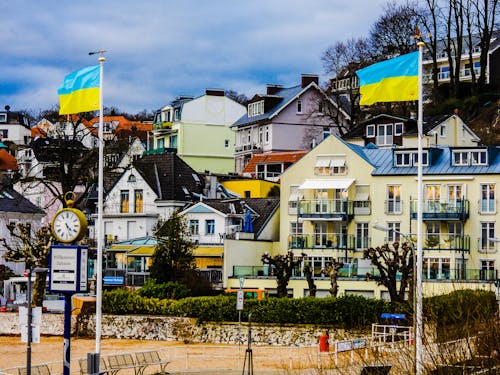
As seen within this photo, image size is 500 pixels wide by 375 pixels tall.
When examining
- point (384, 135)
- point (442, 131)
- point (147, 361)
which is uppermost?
point (384, 135)

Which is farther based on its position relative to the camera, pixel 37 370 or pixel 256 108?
pixel 256 108

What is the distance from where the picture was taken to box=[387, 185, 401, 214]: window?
7531cm

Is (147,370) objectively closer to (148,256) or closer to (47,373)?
(47,373)

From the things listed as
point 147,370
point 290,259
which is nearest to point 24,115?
point 290,259

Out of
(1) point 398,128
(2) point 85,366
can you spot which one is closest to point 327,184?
(1) point 398,128

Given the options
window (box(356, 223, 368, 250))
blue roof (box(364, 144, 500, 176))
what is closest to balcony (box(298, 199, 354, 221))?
window (box(356, 223, 368, 250))

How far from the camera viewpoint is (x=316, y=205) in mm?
77688

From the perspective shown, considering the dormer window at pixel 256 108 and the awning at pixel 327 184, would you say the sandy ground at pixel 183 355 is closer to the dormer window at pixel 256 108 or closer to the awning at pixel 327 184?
the awning at pixel 327 184

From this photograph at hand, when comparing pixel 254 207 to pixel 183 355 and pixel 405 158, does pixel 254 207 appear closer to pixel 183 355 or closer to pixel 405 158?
pixel 405 158

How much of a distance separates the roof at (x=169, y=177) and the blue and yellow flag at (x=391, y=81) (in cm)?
5308

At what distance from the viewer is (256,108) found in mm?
111000

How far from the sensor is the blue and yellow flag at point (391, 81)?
35.8m

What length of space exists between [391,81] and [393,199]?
131 ft

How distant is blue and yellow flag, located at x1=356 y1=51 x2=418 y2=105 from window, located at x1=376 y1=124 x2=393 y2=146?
172ft
